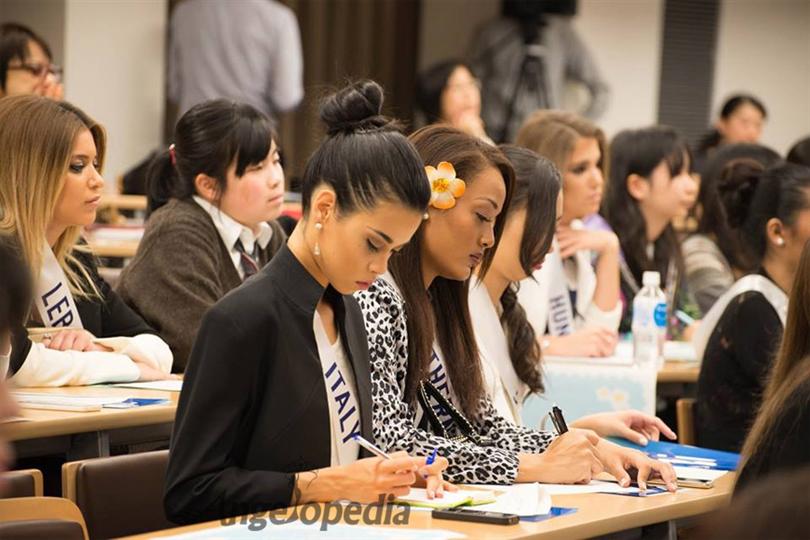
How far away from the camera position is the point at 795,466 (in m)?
2.28

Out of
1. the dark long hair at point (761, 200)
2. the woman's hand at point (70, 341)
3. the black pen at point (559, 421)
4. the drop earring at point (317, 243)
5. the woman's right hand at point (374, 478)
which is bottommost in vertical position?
the woman's hand at point (70, 341)

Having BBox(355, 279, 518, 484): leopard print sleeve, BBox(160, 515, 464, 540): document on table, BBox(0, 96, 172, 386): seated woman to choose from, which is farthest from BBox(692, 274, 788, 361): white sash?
BBox(160, 515, 464, 540): document on table

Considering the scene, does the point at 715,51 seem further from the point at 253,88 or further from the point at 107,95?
the point at 107,95

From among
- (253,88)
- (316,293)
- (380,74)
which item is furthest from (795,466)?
(380,74)

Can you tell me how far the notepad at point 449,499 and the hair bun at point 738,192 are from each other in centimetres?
227

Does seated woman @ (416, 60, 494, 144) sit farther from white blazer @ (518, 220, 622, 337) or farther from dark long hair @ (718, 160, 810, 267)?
dark long hair @ (718, 160, 810, 267)

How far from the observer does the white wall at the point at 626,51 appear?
928 centimetres

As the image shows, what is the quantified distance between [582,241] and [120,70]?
3477 millimetres

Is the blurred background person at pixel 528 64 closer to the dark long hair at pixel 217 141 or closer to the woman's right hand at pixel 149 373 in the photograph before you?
the dark long hair at pixel 217 141

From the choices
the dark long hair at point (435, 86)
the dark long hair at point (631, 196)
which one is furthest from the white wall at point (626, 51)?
the dark long hair at point (631, 196)

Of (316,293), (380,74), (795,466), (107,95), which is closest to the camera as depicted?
(795,466)

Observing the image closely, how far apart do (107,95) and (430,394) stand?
192 inches

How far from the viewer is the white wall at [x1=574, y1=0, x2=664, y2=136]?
928cm

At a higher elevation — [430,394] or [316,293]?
[316,293]
